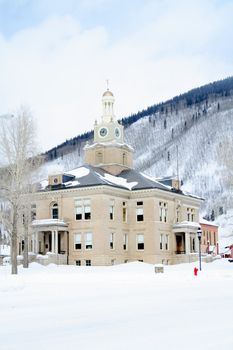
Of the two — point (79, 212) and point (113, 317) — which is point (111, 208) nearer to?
point (79, 212)

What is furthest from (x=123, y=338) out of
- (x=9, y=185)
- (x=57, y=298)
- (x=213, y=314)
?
(x=9, y=185)

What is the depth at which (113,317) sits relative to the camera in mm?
16109

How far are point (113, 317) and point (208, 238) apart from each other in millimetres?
77890

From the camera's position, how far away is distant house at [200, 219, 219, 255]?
86956 mm

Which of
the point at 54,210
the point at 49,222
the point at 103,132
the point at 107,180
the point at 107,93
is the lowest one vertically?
the point at 49,222

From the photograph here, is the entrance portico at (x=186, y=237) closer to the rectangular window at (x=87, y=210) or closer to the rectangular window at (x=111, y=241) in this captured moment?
the rectangular window at (x=111, y=241)

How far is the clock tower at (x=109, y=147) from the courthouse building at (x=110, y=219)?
6.7 inches

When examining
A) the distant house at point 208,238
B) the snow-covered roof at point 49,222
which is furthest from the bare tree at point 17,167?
A: the distant house at point 208,238

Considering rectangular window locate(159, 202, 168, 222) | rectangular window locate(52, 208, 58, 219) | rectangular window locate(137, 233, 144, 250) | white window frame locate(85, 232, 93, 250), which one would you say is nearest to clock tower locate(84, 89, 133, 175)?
rectangular window locate(159, 202, 168, 222)

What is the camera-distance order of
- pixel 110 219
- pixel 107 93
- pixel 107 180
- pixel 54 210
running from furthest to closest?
1. pixel 107 93
2. pixel 107 180
3. pixel 54 210
4. pixel 110 219

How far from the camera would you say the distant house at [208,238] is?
87.0 m

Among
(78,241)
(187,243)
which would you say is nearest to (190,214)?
(187,243)

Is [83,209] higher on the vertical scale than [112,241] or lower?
higher

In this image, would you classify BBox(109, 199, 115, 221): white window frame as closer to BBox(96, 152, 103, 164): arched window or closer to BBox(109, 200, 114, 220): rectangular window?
BBox(109, 200, 114, 220): rectangular window
